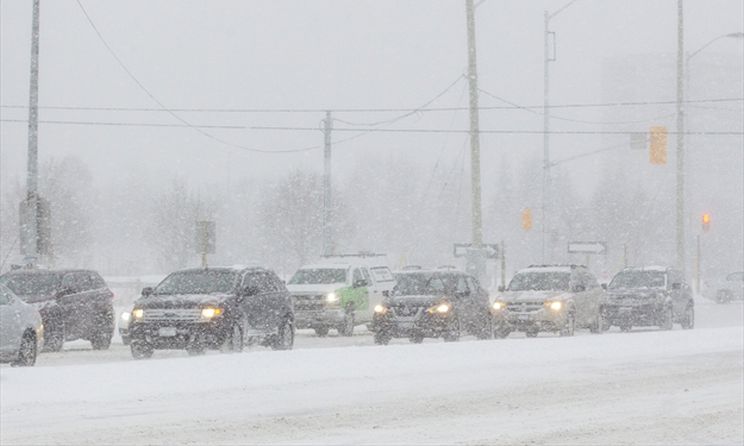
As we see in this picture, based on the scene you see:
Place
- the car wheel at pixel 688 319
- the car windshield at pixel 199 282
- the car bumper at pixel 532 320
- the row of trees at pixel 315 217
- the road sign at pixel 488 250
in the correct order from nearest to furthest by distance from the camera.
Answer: the car windshield at pixel 199 282 → the car bumper at pixel 532 320 → the car wheel at pixel 688 319 → the road sign at pixel 488 250 → the row of trees at pixel 315 217

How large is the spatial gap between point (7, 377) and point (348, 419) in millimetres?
5276

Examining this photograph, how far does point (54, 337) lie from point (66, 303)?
2.60ft

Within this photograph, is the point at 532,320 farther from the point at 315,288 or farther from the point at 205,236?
the point at 205,236

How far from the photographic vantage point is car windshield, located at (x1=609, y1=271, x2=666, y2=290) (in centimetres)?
4016

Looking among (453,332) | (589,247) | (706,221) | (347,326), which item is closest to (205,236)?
(347,326)

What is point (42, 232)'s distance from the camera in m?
33.1

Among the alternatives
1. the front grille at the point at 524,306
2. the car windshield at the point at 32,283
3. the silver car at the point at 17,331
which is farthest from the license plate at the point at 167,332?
the front grille at the point at 524,306

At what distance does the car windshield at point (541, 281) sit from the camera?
35.9 m

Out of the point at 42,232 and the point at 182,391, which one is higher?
the point at 42,232

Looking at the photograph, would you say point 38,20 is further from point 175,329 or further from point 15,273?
point 175,329

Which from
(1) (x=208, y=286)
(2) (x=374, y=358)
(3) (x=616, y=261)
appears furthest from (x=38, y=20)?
(3) (x=616, y=261)

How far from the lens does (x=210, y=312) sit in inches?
996

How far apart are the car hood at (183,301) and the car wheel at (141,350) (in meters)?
0.73

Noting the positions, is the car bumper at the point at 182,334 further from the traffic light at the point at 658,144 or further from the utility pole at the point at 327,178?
the utility pole at the point at 327,178
